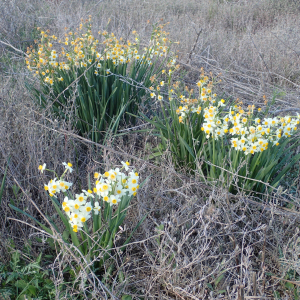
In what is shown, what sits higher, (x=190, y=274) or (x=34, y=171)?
(x=34, y=171)

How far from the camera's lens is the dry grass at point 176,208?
4.94 feet

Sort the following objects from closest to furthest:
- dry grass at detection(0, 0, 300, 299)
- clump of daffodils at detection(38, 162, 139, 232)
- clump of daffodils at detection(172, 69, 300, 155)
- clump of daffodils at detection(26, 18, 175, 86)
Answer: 1. clump of daffodils at detection(38, 162, 139, 232)
2. dry grass at detection(0, 0, 300, 299)
3. clump of daffodils at detection(172, 69, 300, 155)
4. clump of daffodils at detection(26, 18, 175, 86)

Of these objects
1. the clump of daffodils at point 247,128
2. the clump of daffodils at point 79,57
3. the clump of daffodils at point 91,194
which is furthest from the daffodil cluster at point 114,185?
the clump of daffodils at point 79,57

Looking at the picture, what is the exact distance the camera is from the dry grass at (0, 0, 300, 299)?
1.51 metres

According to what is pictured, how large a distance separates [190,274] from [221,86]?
113 inches

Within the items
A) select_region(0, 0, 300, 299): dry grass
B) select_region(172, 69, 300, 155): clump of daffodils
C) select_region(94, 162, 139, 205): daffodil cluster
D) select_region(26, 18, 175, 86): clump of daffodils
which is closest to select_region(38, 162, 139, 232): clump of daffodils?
select_region(94, 162, 139, 205): daffodil cluster

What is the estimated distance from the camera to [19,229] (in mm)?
1878

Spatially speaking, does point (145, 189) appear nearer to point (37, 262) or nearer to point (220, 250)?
point (220, 250)

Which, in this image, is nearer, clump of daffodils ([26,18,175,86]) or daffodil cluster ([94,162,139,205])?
daffodil cluster ([94,162,139,205])

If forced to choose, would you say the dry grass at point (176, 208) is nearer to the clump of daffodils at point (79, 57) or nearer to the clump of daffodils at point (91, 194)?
the clump of daffodils at point (91, 194)

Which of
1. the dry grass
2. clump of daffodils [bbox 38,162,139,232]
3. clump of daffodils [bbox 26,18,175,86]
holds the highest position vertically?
clump of daffodils [bbox 26,18,175,86]

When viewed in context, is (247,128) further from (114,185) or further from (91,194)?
(91,194)

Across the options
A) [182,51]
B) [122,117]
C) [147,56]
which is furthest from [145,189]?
[182,51]

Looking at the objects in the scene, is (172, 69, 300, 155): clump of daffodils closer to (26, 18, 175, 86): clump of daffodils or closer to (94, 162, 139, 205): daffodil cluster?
(94, 162, 139, 205): daffodil cluster
